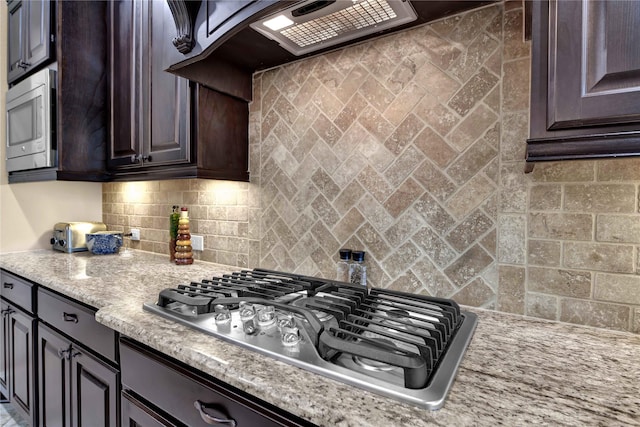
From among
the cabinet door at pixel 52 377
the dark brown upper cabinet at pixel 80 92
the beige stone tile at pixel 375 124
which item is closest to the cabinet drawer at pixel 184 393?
the cabinet door at pixel 52 377

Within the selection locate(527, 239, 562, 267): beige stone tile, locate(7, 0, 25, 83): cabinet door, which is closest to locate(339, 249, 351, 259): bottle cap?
locate(527, 239, 562, 267): beige stone tile

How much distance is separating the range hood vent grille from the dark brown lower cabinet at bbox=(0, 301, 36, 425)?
1.73 m

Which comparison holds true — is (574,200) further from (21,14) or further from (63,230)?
(21,14)

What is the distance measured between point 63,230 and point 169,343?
2.00 metres

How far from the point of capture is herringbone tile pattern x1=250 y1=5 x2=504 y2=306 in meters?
1.12

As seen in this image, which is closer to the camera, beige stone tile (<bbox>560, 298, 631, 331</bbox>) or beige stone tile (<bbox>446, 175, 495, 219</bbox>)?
beige stone tile (<bbox>560, 298, 631, 331</bbox>)

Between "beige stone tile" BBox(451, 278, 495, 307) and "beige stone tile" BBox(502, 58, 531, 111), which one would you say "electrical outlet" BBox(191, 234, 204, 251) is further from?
"beige stone tile" BBox(502, 58, 531, 111)

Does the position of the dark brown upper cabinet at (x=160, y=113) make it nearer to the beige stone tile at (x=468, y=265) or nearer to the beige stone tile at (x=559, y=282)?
the beige stone tile at (x=468, y=265)

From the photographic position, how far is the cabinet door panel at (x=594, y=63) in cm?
62

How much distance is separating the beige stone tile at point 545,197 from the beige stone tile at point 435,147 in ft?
0.88

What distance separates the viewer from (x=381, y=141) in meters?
1.31

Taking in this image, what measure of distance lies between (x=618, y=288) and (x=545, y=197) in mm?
304

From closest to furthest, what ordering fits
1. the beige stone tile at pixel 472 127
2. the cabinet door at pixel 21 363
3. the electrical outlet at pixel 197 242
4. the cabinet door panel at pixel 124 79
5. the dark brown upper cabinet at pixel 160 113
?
the beige stone tile at pixel 472 127
the dark brown upper cabinet at pixel 160 113
the cabinet door at pixel 21 363
the cabinet door panel at pixel 124 79
the electrical outlet at pixel 197 242

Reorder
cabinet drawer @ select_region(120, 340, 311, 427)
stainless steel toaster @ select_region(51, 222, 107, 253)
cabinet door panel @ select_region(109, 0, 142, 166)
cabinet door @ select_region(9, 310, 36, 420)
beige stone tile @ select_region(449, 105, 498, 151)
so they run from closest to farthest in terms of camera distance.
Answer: cabinet drawer @ select_region(120, 340, 311, 427) → beige stone tile @ select_region(449, 105, 498, 151) → cabinet door @ select_region(9, 310, 36, 420) → cabinet door panel @ select_region(109, 0, 142, 166) → stainless steel toaster @ select_region(51, 222, 107, 253)
